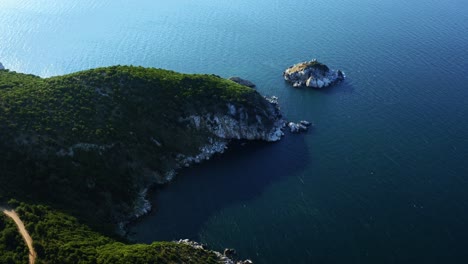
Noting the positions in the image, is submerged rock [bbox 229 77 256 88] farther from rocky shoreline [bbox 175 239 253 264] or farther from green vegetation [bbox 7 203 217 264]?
green vegetation [bbox 7 203 217 264]

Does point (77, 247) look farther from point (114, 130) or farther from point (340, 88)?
point (340, 88)

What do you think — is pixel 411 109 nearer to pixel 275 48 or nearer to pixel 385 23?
pixel 275 48

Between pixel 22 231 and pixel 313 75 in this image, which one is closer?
pixel 22 231

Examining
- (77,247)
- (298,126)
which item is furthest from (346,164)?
(77,247)

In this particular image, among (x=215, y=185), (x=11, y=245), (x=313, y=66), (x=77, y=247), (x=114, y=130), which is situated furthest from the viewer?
(x=313, y=66)

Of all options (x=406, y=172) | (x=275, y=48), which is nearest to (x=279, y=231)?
(x=406, y=172)

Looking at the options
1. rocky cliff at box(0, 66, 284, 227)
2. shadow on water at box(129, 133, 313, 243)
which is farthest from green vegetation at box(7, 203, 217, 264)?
shadow on water at box(129, 133, 313, 243)
